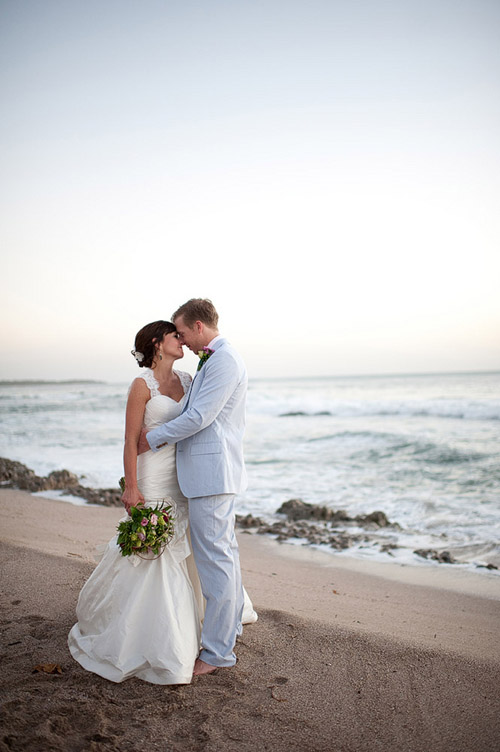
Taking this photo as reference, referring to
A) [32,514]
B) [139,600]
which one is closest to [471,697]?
[139,600]

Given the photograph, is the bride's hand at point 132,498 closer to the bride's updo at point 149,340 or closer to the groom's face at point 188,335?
the bride's updo at point 149,340

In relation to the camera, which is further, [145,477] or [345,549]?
[345,549]

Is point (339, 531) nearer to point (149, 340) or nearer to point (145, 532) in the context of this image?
point (145, 532)

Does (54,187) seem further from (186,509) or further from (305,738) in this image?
(305,738)

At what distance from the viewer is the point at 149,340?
3.47 m

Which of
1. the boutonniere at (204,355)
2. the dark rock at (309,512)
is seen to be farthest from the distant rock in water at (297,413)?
the boutonniere at (204,355)

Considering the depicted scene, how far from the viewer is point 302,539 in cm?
687

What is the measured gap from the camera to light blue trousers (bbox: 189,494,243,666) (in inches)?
124

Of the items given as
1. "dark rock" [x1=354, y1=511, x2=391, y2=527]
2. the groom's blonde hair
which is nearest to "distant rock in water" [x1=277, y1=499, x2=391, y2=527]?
"dark rock" [x1=354, y1=511, x2=391, y2=527]

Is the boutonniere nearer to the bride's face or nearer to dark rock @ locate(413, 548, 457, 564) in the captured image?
the bride's face

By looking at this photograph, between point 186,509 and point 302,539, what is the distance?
3.86 metres

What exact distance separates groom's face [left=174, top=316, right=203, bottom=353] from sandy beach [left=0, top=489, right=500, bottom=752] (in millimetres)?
2086

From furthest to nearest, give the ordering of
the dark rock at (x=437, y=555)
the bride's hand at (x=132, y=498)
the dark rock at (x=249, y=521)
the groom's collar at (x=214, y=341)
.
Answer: the dark rock at (x=249, y=521) < the dark rock at (x=437, y=555) < the groom's collar at (x=214, y=341) < the bride's hand at (x=132, y=498)

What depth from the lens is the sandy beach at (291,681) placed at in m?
2.46
